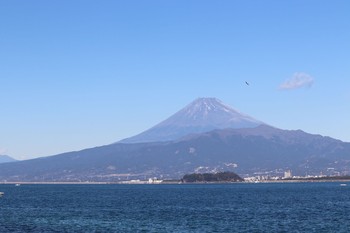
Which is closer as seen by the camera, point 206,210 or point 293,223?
point 293,223

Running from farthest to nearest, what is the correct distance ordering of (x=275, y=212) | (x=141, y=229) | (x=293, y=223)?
(x=275, y=212), (x=293, y=223), (x=141, y=229)

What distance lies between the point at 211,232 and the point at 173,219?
15.6m

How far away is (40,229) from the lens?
6806 cm

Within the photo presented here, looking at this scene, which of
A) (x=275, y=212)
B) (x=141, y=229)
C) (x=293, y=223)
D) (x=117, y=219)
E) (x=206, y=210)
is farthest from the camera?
(x=206, y=210)

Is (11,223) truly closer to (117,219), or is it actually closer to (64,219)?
(64,219)

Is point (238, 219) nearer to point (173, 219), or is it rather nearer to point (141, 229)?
point (173, 219)

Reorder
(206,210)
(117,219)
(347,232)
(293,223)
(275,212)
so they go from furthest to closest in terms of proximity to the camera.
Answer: (206,210)
(275,212)
(117,219)
(293,223)
(347,232)

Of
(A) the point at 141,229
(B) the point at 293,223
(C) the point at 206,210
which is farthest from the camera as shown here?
(C) the point at 206,210

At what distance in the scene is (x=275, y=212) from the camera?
91438 millimetres

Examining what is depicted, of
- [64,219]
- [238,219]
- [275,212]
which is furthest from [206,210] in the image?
[64,219]

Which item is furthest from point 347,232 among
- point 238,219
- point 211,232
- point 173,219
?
point 173,219

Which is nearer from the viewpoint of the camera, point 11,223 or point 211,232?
point 211,232

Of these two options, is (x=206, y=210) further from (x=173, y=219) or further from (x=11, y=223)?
(x=11, y=223)

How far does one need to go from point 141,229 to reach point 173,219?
40.8ft
